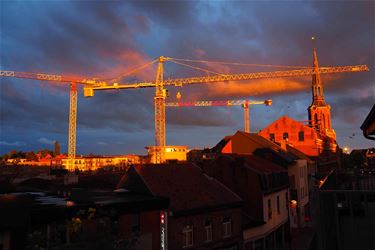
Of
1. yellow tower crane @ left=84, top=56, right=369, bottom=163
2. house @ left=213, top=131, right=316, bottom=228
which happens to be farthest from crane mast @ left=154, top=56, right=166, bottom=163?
house @ left=213, top=131, right=316, bottom=228

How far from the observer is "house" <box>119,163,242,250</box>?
2361cm

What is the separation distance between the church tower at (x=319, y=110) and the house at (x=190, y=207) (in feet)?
304

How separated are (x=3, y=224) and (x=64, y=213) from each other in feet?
11.6

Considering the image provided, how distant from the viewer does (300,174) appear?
45.9 m

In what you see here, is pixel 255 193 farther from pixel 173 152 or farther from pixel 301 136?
pixel 173 152

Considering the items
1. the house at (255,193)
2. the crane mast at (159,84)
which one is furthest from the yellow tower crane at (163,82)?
the house at (255,193)

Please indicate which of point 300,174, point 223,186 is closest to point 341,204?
point 223,186

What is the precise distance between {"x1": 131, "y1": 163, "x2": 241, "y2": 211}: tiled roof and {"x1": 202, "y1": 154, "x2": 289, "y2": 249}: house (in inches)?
84.9

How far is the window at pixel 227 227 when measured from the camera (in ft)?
88.1

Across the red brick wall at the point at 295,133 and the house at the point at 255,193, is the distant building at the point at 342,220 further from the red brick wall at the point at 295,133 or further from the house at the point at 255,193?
the red brick wall at the point at 295,133

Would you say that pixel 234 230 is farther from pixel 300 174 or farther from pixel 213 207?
pixel 300 174

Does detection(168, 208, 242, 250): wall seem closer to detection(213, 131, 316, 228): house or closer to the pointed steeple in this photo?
detection(213, 131, 316, 228): house

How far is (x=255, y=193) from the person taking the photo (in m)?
31.4

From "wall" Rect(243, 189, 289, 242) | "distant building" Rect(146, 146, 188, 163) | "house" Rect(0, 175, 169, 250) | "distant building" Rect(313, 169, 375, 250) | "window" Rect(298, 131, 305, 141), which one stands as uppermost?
"window" Rect(298, 131, 305, 141)
